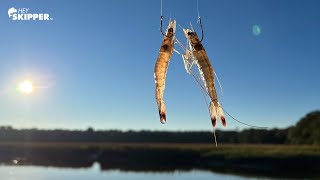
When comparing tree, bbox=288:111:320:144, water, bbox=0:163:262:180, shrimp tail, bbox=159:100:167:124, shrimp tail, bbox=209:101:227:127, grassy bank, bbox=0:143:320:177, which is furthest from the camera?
tree, bbox=288:111:320:144

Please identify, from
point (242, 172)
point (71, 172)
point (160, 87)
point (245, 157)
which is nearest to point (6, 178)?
point (71, 172)

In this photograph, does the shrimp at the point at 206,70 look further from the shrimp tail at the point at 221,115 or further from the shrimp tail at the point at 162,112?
the shrimp tail at the point at 162,112

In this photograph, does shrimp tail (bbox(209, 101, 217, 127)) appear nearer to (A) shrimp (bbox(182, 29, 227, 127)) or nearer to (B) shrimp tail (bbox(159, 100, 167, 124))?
(A) shrimp (bbox(182, 29, 227, 127))

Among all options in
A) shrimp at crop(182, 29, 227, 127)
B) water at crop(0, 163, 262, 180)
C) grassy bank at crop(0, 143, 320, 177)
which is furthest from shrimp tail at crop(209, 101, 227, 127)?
grassy bank at crop(0, 143, 320, 177)

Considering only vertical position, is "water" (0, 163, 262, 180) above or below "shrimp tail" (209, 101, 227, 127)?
below

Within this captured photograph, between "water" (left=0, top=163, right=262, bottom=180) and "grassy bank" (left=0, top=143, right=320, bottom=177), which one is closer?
"water" (left=0, top=163, right=262, bottom=180)

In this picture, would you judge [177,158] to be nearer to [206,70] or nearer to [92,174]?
[92,174]

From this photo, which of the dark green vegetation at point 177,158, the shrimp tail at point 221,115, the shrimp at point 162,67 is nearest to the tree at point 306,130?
the dark green vegetation at point 177,158
